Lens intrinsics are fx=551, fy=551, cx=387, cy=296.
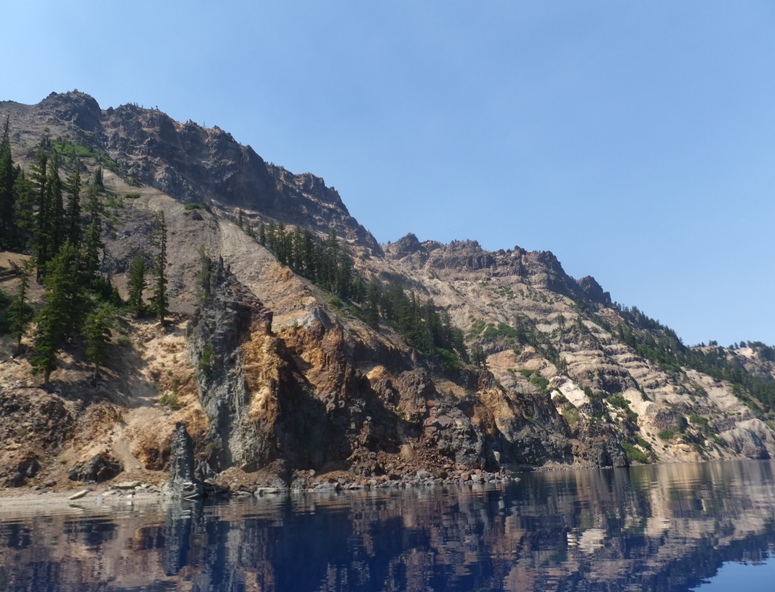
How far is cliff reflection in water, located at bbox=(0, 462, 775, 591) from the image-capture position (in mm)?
17828

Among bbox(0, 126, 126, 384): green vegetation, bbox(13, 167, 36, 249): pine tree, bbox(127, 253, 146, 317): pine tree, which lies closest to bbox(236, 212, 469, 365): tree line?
bbox(127, 253, 146, 317): pine tree

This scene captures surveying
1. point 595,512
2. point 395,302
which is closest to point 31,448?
point 595,512

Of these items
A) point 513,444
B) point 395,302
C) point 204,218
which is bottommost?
point 513,444

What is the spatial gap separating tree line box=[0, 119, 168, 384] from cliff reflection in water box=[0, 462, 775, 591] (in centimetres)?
2552

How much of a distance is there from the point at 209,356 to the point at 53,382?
15030mm

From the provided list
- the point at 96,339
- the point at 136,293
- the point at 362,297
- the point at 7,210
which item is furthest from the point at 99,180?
the point at 96,339

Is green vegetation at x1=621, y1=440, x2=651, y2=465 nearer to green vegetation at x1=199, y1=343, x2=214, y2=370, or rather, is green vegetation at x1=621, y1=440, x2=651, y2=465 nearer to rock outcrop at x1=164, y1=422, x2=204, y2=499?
green vegetation at x1=199, y1=343, x2=214, y2=370

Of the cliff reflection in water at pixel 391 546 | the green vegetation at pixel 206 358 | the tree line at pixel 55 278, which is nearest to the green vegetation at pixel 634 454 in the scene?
the cliff reflection in water at pixel 391 546

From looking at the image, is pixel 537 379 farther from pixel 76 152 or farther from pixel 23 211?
pixel 76 152

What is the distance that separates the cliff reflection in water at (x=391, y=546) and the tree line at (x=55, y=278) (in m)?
25.5

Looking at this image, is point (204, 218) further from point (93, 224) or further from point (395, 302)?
point (395, 302)

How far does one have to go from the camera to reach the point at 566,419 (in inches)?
5822

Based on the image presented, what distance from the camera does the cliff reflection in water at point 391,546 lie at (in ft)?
58.5

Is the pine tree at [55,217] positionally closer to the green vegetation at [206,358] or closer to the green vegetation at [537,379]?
the green vegetation at [206,358]
